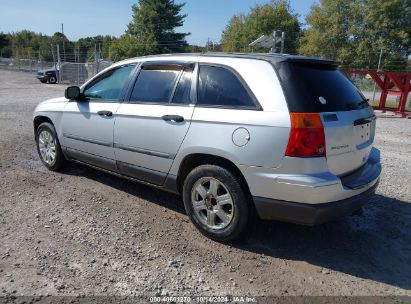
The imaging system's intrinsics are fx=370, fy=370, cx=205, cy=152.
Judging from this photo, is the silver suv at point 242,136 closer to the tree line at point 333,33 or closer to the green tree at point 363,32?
the tree line at point 333,33

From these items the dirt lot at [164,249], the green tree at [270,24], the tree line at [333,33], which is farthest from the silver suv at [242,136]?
the green tree at [270,24]

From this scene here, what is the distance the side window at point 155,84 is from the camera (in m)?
3.90

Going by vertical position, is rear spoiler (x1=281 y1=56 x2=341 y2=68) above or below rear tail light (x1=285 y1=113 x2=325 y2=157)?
above

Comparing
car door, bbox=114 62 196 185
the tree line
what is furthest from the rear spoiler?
the tree line

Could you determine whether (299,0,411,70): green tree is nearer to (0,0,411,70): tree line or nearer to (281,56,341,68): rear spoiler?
(0,0,411,70): tree line

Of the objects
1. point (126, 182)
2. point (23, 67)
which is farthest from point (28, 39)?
point (126, 182)

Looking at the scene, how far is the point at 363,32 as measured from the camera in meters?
42.9

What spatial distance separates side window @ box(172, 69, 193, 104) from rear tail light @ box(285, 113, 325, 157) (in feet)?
3.83

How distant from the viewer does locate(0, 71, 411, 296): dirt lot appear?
2.93 meters

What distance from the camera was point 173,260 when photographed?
3264mm

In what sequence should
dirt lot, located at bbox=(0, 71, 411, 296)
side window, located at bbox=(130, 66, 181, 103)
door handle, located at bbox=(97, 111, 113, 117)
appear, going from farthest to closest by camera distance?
1. door handle, located at bbox=(97, 111, 113, 117)
2. side window, located at bbox=(130, 66, 181, 103)
3. dirt lot, located at bbox=(0, 71, 411, 296)

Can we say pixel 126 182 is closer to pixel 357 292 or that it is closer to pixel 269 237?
pixel 269 237

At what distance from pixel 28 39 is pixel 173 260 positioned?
84553 mm

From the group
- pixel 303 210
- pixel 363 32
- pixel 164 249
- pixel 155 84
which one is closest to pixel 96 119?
pixel 155 84
